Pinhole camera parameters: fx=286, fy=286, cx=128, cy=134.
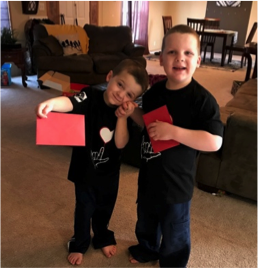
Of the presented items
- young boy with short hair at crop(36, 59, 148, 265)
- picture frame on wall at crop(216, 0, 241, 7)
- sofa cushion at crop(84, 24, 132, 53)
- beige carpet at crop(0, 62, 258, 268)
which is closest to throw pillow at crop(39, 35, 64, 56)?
sofa cushion at crop(84, 24, 132, 53)

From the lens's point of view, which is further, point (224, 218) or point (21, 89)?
point (21, 89)

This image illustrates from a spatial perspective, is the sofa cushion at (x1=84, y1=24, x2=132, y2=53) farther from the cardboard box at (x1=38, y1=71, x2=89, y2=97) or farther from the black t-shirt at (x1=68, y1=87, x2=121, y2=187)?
the black t-shirt at (x1=68, y1=87, x2=121, y2=187)

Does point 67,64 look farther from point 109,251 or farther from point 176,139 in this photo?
point 176,139

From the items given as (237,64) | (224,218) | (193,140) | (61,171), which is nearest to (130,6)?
(237,64)

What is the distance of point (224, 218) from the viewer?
70.0 inches

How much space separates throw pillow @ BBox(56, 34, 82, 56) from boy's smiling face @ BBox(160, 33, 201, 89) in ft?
12.2

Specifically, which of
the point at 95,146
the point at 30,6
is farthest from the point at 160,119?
the point at 30,6

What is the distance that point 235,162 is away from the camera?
1.86 metres

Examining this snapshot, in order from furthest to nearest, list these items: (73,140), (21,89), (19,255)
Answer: (21,89)
(19,255)
(73,140)

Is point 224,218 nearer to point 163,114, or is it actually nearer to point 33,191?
point 163,114

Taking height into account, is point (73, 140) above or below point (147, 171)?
above

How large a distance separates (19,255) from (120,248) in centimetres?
51

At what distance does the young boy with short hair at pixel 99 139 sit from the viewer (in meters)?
1.04

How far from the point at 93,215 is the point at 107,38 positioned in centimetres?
399
